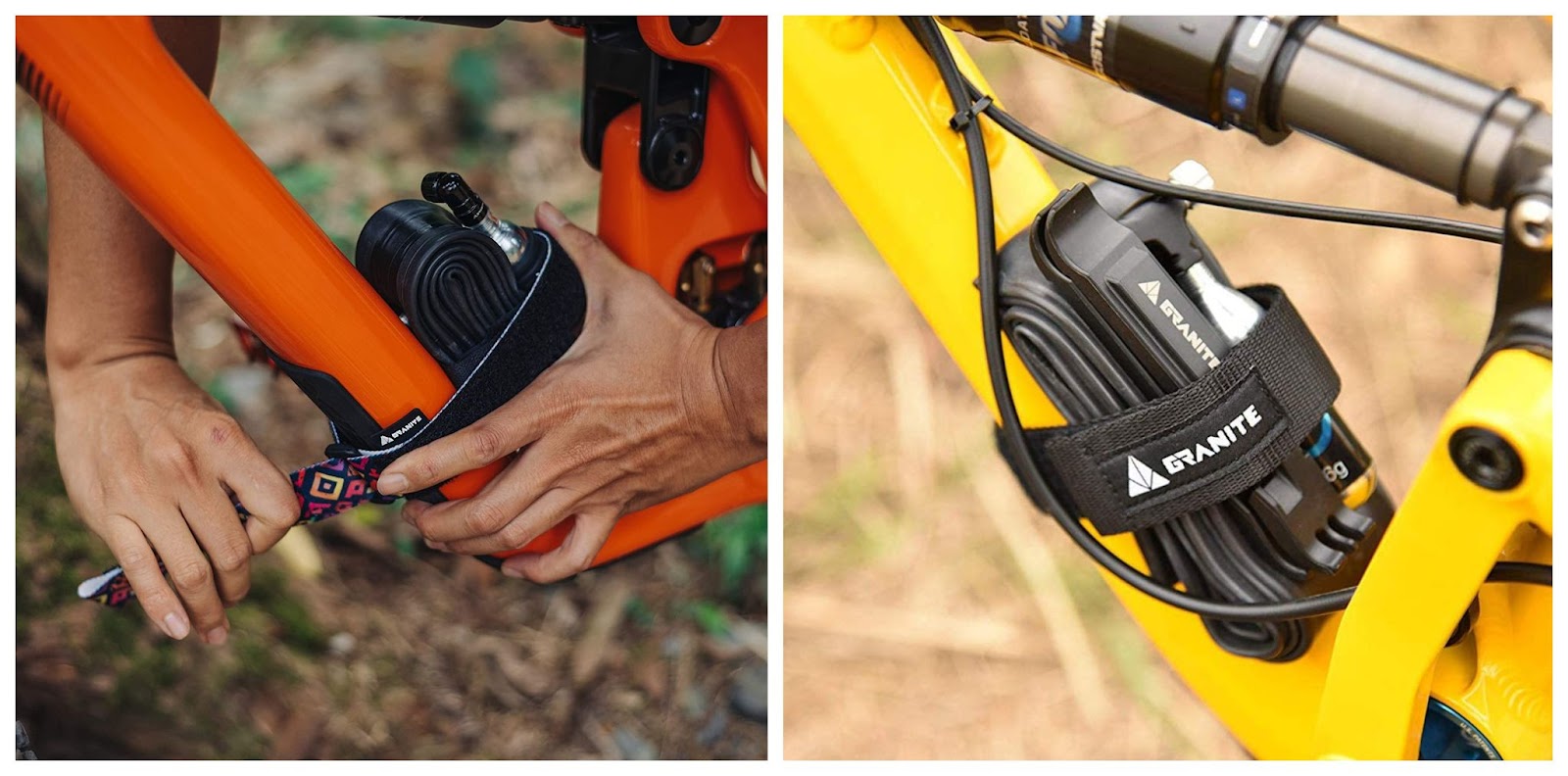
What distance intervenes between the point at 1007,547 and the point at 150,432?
108cm

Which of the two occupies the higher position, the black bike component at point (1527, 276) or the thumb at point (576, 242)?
the black bike component at point (1527, 276)

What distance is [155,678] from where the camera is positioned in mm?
1214

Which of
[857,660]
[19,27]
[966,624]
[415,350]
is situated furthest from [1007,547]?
[19,27]

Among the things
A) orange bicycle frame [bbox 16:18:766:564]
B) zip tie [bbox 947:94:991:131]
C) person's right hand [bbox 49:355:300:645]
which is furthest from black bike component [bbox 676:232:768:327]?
person's right hand [bbox 49:355:300:645]

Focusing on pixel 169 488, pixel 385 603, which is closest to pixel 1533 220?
pixel 169 488

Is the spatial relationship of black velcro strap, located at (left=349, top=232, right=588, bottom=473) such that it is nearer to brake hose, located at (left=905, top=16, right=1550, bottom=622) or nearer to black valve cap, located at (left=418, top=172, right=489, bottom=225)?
black valve cap, located at (left=418, top=172, right=489, bottom=225)

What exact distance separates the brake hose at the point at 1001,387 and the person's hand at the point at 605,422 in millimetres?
210

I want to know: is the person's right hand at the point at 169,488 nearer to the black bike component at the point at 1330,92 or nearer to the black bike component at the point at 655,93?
the black bike component at the point at 655,93

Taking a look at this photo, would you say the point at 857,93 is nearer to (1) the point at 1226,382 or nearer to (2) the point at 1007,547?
(1) the point at 1226,382

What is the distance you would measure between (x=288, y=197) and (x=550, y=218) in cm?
24

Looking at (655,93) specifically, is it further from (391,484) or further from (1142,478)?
(1142,478)

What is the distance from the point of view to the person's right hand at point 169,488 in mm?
890

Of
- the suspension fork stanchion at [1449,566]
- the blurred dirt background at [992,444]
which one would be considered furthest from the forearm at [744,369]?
the blurred dirt background at [992,444]

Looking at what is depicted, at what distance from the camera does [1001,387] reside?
2.84 ft
